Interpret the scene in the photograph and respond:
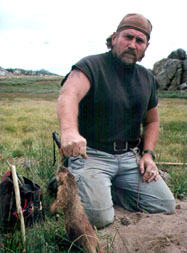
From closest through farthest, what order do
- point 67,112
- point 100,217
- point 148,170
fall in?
1. point 67,112
2. point 100,217
3. point 148,170

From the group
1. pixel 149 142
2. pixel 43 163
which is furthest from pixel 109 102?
pixel 43 163

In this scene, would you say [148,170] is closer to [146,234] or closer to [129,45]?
[146,234]

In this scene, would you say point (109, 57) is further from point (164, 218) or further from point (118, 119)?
point (164, 218)

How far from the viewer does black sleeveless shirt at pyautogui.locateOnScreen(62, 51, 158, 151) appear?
3.19 metres

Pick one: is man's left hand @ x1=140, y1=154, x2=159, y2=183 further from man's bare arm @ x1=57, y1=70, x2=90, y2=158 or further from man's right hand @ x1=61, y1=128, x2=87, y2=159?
man's right hand @ x1=61, y1=128, x2=87, y2=159

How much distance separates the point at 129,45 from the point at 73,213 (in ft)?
6.98

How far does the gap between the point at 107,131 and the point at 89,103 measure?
15.7 inches

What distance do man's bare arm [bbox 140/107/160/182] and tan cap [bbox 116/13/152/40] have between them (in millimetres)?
1124

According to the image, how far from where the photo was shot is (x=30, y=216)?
2.56 metres

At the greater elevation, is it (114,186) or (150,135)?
(150,135)

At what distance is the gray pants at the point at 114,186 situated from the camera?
9.44ft

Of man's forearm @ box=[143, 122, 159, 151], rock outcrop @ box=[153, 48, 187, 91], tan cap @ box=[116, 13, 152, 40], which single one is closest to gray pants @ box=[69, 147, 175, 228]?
man's forearm @ box=[143, 122, 159, 151]

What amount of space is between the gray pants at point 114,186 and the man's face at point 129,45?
46.5 inches

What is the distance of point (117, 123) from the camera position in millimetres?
3328
